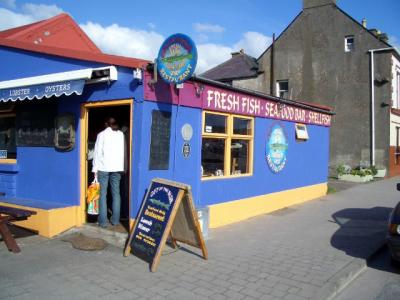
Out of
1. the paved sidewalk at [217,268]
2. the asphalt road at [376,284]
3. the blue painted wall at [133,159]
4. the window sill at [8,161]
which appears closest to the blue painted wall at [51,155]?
the blue painted wall at [133,159]

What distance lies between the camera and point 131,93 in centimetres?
645

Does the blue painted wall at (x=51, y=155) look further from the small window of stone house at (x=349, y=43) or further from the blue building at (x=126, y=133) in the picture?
the small window of stone house at (x=349, y=43)

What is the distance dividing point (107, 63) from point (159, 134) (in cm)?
145

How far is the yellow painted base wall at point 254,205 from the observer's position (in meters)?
8.06

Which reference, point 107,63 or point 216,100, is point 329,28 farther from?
point 107,63

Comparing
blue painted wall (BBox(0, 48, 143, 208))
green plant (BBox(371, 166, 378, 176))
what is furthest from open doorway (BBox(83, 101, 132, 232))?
green plant (BBox(371, 166, 378, 176))

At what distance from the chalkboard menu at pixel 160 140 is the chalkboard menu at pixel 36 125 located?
223cm

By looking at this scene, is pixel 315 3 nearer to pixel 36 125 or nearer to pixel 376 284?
pixel 36 125

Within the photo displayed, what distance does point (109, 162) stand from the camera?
673 centimetres

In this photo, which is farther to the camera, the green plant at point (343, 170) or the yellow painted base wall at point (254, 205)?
the green plant at point (343, 170)

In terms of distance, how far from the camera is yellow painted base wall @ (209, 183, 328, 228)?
8.06 meters

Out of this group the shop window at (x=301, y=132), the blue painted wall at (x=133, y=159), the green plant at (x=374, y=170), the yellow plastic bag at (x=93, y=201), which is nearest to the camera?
the blue painted wall at (x=133, y=159)

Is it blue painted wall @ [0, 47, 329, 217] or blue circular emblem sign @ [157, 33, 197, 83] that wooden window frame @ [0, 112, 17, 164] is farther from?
blue circular emblem sign @ [157, 33, 197, 83]

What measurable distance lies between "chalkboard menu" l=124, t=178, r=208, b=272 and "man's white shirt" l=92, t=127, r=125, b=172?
1.09 m
